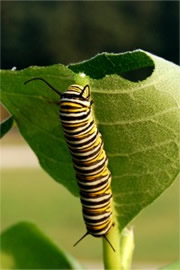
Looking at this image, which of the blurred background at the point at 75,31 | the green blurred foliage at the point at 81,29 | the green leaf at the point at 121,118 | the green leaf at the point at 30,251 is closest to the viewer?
the green leaf at the point at 121,118

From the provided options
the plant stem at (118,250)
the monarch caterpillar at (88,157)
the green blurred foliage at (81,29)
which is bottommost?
the green blurred foliage at (81,29)

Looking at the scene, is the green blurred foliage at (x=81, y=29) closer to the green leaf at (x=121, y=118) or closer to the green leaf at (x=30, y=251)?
the green leaf at (x=30, y=251)

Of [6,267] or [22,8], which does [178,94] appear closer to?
[6,267]

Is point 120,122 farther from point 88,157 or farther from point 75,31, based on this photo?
point 75,31

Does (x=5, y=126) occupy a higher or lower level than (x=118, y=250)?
higher

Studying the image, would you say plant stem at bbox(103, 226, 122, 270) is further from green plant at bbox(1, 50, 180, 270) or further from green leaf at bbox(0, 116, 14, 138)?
green leaf at bbox(0, 116, 14, 138)

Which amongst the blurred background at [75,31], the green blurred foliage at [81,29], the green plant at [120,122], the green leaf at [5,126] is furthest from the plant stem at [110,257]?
the green blurred foliage at [81,29]

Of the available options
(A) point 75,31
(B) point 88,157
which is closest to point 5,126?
(B) point 88,157
